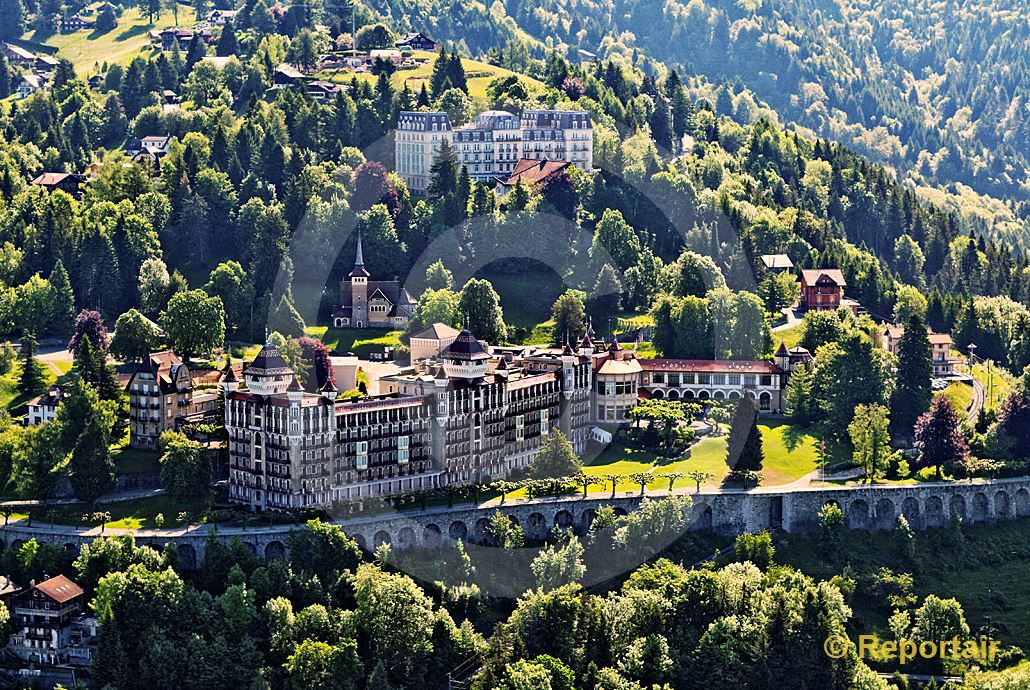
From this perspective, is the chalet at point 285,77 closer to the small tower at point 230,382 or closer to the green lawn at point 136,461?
the small tower at point 230,382

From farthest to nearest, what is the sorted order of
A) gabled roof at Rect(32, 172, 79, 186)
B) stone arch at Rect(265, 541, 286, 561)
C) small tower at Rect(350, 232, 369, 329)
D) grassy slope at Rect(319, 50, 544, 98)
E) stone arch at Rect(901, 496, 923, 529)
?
1. grassy slope at Rect(319, 50, 544, 98)
2. gabled roof at Rect(32, 172, 79, 186)
3. small tower at Rect(350, 232, 369, 329)
4. stone arch at Rect(901, 496, 923, 529)
5. stone arch at Rect(265, 541, 286, 561)

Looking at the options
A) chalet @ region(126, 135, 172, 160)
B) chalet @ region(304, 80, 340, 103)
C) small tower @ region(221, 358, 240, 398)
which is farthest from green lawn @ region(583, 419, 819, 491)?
chalet @ region(126, 135, 172, 160)

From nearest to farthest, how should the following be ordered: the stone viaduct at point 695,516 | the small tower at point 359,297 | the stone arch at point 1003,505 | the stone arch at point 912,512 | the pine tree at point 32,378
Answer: the stone viaduct at point 695,516
the stone arch at point 912,512
the stone arch at point 1003,505
the pine tree at point 32,378
the small tower at point 359,297

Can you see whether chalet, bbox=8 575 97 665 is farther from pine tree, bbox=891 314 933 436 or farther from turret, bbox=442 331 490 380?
pine tree, bbox=891 314 933 436

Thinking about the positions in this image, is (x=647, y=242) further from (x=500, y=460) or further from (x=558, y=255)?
(x=500, y=460)

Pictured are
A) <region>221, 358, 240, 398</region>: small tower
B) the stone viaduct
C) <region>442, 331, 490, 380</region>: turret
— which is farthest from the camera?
<region>221, 358, 240, 398</region>: small tower

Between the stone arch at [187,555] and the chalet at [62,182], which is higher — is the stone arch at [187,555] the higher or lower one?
the lower one

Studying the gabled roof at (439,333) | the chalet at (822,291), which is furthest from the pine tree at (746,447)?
the chalet at (822,291)
